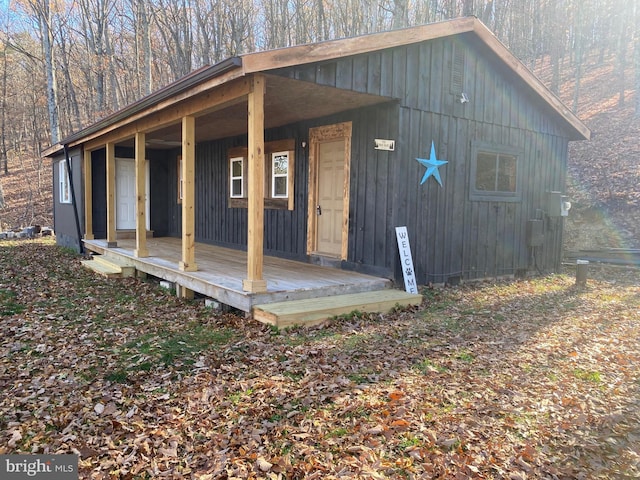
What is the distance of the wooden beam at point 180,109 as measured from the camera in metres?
5.52

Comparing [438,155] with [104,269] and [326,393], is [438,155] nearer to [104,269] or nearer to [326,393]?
[326,393]

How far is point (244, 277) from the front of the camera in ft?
21.1

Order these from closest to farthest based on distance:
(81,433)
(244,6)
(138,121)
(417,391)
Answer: (81,433) → (417,391) → (138,121) → (244,6)

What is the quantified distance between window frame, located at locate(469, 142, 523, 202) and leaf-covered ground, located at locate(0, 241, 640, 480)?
2.53 metres

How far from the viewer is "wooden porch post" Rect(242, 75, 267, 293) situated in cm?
511

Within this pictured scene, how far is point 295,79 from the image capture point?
5363 mm

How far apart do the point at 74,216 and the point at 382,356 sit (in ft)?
34.3

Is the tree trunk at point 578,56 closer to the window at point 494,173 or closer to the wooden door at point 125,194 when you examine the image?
the window at point 494,173

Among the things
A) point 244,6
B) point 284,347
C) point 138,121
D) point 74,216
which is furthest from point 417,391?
point 244,6

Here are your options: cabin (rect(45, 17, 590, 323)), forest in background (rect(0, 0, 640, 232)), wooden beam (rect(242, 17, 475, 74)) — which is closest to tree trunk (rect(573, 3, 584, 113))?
forest in background (rect(0, 0, 640, 232))

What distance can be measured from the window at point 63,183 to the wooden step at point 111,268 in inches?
167

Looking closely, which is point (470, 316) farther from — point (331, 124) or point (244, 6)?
point (244, 6)

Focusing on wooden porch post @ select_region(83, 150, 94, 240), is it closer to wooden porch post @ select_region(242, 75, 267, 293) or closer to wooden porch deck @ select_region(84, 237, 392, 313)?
wooden porch deck @ select_region(84, 237, 392, 313)

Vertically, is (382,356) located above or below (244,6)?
below
